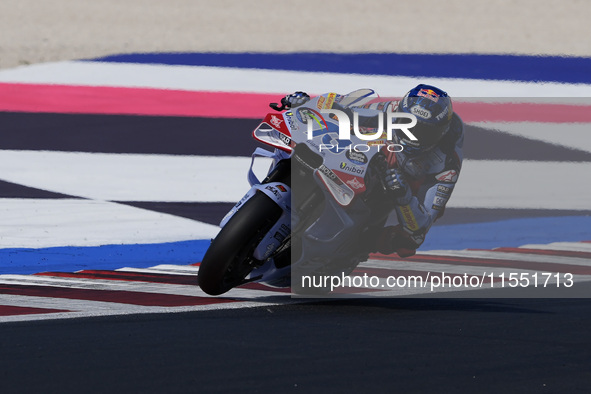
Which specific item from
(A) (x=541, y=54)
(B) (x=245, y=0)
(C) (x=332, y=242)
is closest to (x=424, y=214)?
(C) (x=332, y=242)

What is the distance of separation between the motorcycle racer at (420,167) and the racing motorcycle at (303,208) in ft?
0.26

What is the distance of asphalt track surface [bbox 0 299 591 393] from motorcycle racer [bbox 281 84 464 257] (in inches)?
19.1

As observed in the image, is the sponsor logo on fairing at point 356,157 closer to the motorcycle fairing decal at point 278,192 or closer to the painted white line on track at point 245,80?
the motorcycle fairing decal at point 278,192

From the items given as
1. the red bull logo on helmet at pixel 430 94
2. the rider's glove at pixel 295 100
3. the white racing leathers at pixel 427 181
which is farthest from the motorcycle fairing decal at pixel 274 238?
the red bull logo on helmet at pixel 430 94

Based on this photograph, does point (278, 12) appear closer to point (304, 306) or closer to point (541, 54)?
point (541, 54)

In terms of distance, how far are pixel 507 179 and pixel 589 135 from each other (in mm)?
2921

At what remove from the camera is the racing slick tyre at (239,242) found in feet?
20.3

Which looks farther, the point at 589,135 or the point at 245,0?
the point at 245,0

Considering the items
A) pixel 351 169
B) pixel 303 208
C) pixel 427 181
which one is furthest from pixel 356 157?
pixel 427 181

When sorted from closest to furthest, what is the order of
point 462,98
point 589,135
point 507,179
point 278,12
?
1. point 507,179
2. point 589,135
3. point 462,98
4. point 278,12

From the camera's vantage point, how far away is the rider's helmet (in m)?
6.58

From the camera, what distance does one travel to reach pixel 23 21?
20.5m

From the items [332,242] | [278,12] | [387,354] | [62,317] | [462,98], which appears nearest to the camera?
[387,354]

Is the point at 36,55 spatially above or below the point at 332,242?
above
